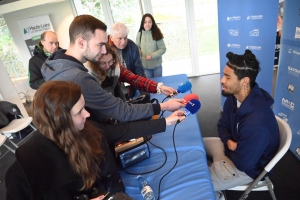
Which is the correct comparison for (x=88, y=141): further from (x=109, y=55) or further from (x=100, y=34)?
(x=109, y=55)

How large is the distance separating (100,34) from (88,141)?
0.63 meters

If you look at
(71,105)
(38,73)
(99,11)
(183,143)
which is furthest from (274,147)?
(99,11)

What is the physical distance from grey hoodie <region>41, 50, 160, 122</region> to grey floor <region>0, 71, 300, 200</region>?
135 centimetres

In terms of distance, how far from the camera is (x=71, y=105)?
81 cm

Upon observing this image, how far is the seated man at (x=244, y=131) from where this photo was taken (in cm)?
119

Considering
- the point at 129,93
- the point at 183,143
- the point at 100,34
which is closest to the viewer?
the point at 100,34

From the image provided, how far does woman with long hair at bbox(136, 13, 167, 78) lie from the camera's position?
331 centimetres

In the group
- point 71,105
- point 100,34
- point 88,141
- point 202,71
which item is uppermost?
point 100,34

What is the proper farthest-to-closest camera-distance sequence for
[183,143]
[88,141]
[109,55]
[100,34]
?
[109,55], [183,143], [100,34], [88,141]

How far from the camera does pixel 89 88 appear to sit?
1076 mm

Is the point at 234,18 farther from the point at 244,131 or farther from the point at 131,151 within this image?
the point at 131,151

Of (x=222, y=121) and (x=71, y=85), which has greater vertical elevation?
(x=71, y=85)

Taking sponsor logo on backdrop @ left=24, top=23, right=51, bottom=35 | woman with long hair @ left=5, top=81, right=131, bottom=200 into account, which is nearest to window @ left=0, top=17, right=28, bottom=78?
sponsor logo on backdrop @ left=24, top=23, right=51, bottom=35

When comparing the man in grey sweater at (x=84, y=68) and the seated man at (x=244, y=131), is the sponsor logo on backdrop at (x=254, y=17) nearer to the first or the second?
the seated man at (x=244, y=131)
